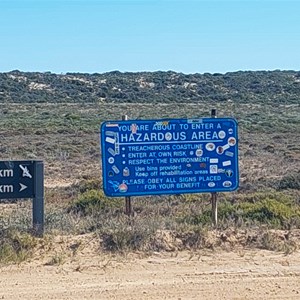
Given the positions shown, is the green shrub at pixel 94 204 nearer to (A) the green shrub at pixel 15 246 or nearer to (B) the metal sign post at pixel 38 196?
(B) the metal sign post at pixel 38 196

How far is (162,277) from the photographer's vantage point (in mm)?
8242

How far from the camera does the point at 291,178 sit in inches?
789

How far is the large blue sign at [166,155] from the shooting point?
10406mm

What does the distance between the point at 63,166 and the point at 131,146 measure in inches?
686

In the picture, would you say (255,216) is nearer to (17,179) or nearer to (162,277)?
(162,277)

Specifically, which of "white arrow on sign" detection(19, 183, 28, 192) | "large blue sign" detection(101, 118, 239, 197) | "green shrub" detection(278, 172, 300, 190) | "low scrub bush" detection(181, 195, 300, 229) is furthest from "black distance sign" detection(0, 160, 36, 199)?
"green shrub" detection(278, 172, 300, 190)

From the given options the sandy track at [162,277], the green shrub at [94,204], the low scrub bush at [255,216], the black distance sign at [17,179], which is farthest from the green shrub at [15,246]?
the green shrub at [94,204]

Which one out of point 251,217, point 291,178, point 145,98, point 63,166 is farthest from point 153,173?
point 145,98

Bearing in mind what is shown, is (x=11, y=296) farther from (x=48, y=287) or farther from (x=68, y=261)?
(x=68, y=261)

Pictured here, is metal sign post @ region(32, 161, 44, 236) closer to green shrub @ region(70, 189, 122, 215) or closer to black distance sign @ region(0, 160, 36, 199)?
black distance sign @ region(0, 160, 36, 199)

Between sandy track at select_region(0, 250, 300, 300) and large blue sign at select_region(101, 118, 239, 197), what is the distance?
5.13 ft

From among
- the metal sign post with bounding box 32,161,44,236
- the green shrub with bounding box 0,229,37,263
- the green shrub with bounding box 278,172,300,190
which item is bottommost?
the green shrub with bounding box 278,172,300,190

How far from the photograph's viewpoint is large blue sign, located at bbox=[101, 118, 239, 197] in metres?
10.4

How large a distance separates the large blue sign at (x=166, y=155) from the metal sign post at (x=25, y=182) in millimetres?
1084
